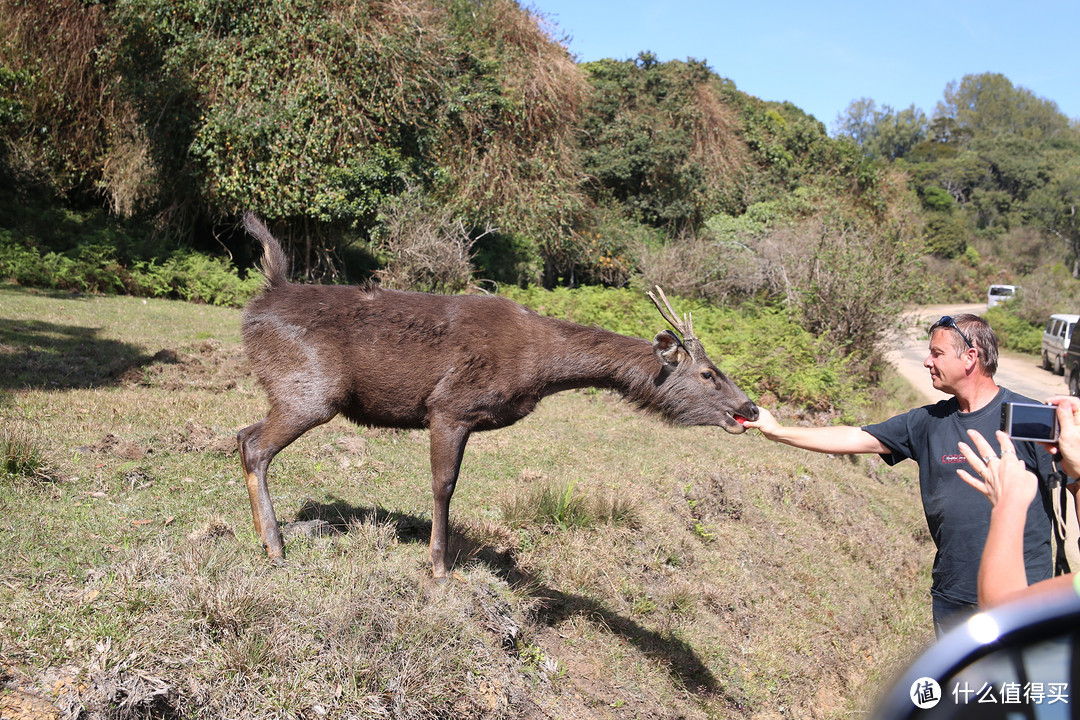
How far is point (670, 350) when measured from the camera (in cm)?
562

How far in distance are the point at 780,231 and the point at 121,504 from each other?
19.4 metres

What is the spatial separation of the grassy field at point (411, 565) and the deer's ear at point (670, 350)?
2.12 meters

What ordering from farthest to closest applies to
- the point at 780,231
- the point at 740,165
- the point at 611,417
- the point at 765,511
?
the point at 740,165, the point at 780,231, the point at 611,417, the point at 765,511

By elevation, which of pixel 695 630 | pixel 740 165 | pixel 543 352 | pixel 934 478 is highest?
pixel 740 165

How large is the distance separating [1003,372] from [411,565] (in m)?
22.9

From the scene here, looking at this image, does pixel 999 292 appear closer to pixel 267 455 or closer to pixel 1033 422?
Result: pixel 267 455

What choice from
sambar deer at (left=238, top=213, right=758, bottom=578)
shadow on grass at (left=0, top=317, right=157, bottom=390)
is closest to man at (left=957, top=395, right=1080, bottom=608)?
sambar deer at (left=238, top=213, right=758, bottom=578)

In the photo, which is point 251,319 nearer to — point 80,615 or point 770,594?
point 80,615

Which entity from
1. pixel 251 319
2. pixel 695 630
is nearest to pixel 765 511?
pixel 695 630

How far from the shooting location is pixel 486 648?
4.98 meters

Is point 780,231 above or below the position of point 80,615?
above

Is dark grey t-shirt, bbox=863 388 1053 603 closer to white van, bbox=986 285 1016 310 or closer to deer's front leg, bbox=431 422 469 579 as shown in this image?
deer's front leg, bbox=431 422 469 579

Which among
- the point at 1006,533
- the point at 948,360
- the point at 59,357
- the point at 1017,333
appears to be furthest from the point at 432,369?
the point at 1017,333

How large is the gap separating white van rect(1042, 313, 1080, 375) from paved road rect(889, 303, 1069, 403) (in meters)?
0.30
